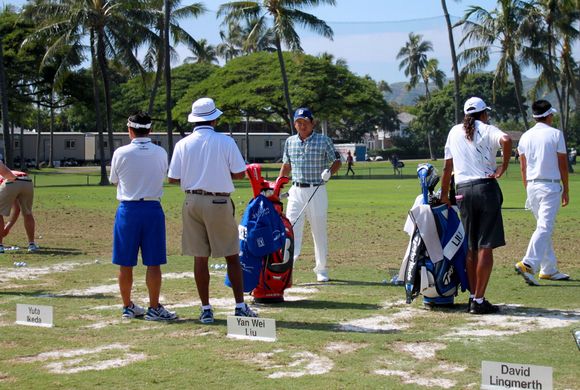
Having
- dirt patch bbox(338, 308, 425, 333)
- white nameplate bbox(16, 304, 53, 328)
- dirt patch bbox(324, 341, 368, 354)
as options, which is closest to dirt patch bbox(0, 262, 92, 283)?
white nameplate bbox(16, 304, 53, 328)

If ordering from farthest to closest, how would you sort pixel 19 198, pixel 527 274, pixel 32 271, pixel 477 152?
pixel 19 198 < pixel 32 271 < pixel 527 274 < pixel 477 152

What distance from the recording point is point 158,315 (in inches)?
340

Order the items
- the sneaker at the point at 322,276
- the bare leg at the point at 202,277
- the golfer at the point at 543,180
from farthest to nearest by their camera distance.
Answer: the sneaker at the point at 322,276, the golfer at the point at 543,180, the bare leg at the point at 202,277

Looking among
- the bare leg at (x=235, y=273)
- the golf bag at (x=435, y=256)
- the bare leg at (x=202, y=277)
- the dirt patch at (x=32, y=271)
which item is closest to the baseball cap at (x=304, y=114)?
the golf bag at (x=435, y=256)

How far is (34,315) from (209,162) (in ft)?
7.08

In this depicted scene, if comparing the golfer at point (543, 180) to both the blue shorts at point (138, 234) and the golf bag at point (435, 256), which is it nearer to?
the golf bag at point (435, 256)

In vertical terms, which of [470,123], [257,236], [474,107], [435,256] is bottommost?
[435,256]

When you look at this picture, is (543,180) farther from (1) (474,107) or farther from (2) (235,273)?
(2) (235,273)

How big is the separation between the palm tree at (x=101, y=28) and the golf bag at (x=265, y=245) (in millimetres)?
38600

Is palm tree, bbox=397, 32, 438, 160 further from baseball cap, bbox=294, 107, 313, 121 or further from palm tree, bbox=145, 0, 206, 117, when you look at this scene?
baseball cap, bbox=294, 107, 313, 121

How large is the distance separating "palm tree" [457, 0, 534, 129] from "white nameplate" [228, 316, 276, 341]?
1943 inches

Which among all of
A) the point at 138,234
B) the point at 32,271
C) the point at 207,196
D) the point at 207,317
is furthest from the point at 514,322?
the point at 32,271

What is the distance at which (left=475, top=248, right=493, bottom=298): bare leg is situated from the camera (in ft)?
28.1

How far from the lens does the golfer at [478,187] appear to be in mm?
8633
